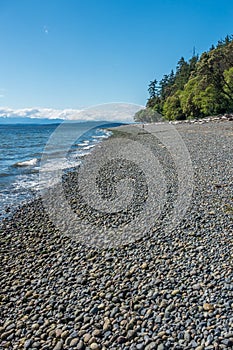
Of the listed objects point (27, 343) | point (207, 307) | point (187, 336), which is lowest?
point (27, 343)

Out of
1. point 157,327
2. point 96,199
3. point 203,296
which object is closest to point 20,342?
point 157,327

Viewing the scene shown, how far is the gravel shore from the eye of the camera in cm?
323

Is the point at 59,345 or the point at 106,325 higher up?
the point at 106,325

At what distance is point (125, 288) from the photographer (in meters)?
4.06

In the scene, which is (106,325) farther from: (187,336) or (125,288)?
(187,336)

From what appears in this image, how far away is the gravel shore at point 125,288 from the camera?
323 centimetres

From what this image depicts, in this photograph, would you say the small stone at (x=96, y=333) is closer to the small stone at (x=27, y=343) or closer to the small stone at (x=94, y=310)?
the small stone at (x=94, y=310)

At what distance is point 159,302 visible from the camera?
12.0 feet

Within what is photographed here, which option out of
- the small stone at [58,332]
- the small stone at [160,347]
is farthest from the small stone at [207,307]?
the small stone at [58,332]

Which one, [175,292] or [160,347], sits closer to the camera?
[160,347]

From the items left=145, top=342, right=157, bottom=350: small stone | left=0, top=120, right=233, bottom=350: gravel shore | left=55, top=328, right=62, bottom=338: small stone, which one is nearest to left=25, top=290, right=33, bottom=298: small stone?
left=0, top=120, right=233, bottom=350: gravel shore

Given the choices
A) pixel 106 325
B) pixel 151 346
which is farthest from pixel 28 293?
pixel 151 346

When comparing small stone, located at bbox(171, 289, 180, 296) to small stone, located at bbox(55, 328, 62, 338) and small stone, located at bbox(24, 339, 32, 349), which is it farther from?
small stone, located at bbox(24, 339, 32, 349)

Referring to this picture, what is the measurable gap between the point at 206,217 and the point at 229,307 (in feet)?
9.41
